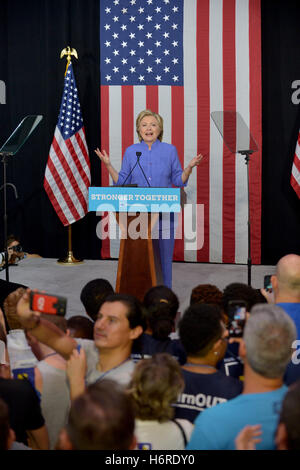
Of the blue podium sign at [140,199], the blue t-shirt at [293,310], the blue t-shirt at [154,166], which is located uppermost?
the blue t-shirt at [154,166]

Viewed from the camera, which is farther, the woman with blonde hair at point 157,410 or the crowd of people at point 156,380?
the woman with blonde hair at point 157,410

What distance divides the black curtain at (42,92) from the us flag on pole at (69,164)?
0.32m

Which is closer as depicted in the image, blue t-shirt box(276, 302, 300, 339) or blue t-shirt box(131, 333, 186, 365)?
blue t-shirt box(131, 333, 186, 365)

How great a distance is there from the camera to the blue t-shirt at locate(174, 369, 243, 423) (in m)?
1.74

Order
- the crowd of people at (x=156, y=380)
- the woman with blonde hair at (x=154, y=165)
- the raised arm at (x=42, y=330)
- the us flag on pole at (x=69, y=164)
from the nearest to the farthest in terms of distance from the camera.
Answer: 1. the crowd of people at (x=156, y=380)
2. the raised arm at (x=42, y=330)
3. the woman with blonde hair at (x=154, y=165)
4. the us flag on pole at (x=69, y=164)

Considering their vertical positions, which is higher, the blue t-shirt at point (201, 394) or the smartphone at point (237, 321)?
the smartphone at point (237, 321)

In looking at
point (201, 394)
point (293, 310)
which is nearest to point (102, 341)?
point (201, 394)

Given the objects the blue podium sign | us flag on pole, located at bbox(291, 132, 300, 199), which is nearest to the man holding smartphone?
the blue podium sign

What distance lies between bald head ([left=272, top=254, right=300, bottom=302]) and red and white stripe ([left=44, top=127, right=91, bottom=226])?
164 inches

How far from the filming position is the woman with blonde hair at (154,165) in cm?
439

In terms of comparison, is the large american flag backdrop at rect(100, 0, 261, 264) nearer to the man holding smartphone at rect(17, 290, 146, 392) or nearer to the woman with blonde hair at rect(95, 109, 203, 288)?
the woman with blonde hair at rect(95, 109, 203, 288)

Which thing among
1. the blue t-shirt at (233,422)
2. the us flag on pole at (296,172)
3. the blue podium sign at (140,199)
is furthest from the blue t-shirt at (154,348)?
the us flag on pole at (296,172)

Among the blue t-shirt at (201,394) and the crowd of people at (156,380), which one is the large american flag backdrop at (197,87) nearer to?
the crowd of people at (156,380)

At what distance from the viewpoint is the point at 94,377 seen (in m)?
1.93
